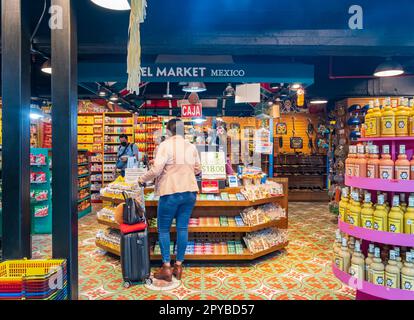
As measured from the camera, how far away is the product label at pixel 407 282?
7.96 ft

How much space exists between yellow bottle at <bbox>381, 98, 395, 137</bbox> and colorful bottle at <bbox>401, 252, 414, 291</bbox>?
1.01m

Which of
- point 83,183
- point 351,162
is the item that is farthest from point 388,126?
point 83,183

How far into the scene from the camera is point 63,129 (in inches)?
96.9

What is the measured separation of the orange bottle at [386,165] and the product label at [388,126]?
12 cm

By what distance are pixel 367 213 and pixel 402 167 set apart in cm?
47

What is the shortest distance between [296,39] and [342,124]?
20.6ft

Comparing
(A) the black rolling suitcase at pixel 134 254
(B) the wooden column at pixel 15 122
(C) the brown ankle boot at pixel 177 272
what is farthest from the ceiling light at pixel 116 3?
(C) the brown ankle boot at pixel 177 272

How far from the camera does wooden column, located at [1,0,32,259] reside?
2.44m

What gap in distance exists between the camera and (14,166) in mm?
2484

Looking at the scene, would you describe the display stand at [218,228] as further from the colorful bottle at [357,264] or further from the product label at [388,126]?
the product label at [388,126]

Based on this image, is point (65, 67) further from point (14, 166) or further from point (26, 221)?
point (26, 221)

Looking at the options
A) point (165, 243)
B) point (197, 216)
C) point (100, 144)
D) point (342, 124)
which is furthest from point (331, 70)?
point (100, 144)

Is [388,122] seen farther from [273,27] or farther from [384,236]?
[273,27]

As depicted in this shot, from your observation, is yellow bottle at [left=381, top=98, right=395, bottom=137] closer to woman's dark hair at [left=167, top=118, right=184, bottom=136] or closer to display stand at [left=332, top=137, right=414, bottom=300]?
display stand at [left=332, top=137, right=414, bottom=300]
